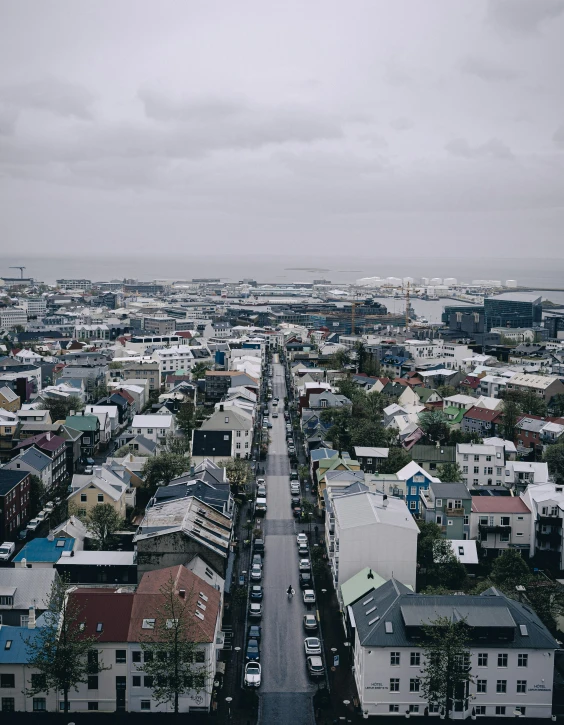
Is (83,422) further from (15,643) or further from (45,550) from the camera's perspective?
(15,643)

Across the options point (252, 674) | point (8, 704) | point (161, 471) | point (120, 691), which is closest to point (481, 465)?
point (161, 471)

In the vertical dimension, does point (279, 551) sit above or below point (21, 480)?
below

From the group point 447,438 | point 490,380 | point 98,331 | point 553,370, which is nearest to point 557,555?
point 447,438

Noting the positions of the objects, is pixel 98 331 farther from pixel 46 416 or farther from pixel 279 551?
pixel 279 551

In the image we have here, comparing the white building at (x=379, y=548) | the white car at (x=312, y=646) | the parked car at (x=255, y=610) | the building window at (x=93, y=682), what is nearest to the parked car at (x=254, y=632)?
the parked car at (x=255, y=610)

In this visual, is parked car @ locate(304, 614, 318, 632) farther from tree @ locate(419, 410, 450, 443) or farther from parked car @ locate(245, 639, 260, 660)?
tree @ locate(419, 410, 450, 443)

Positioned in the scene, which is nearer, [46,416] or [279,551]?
[279,551]
